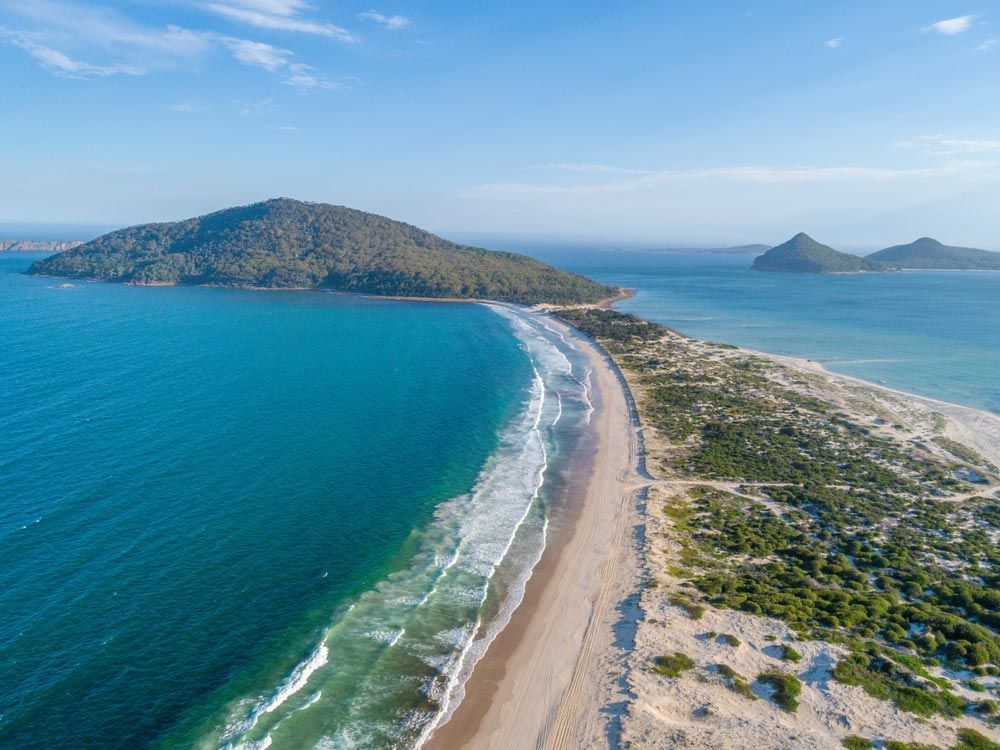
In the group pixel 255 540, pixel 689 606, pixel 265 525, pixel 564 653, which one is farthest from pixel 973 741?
pixel 265 525

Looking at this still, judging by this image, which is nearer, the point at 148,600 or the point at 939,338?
the point at 148,600

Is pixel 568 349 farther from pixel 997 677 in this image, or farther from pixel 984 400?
pixel 997 677

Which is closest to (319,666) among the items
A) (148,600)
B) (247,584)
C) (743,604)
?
(247,584)

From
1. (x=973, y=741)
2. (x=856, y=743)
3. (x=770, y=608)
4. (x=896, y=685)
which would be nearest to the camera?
(x=973, y=741)

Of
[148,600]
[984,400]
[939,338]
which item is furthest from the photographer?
[939,338]

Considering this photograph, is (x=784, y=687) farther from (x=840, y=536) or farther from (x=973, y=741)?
(x=840, y=536)

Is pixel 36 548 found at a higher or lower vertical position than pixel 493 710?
higher
